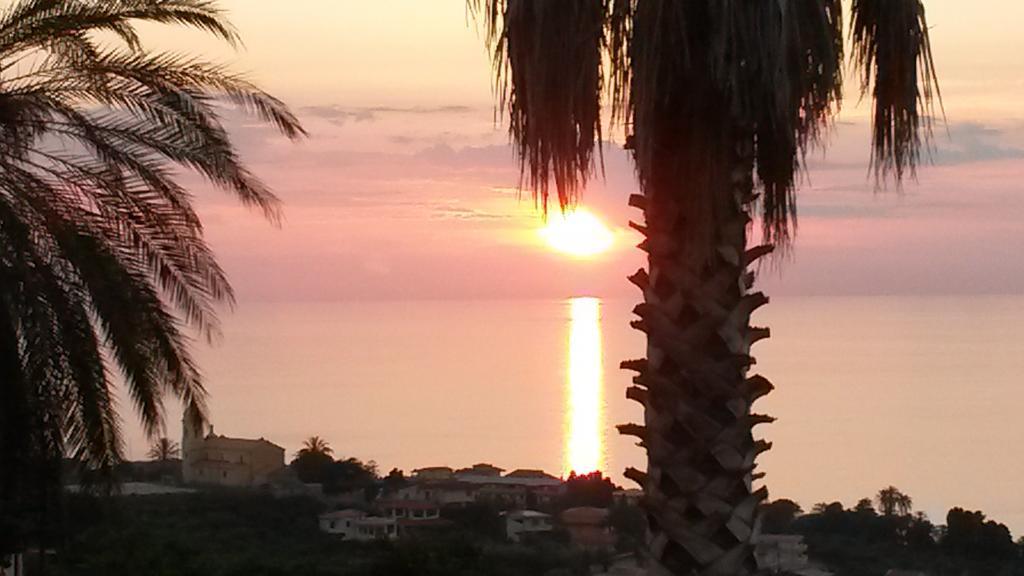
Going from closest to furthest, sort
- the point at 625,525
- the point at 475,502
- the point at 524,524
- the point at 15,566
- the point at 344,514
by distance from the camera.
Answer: the point at 15,566
the point at 625,525
the point at 524,524
the point at 344,514
the point at 475,502

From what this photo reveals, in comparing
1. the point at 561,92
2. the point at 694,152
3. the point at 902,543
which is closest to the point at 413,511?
the point at 902,543

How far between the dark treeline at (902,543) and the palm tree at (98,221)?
33.2 feet

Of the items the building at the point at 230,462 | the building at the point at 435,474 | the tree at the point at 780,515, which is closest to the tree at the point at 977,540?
the tree at the point at 780,515

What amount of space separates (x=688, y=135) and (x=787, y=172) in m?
0.59

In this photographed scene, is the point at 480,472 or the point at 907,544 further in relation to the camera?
the point at 480,472

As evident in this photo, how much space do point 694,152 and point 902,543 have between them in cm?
1736

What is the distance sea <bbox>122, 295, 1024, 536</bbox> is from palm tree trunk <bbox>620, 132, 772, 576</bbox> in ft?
15.9

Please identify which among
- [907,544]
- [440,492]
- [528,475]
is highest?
[528,475]

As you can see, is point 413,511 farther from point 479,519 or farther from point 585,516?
point 585,516

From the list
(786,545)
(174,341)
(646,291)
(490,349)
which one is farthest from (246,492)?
(490,349)

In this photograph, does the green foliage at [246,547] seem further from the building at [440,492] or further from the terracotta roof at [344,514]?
the building at [440,492]

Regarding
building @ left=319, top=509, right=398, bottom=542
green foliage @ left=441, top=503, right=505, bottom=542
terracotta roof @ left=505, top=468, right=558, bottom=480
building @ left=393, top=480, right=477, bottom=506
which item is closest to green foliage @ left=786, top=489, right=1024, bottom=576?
green foliage @ left=441, top=503, right=505, bottom=542

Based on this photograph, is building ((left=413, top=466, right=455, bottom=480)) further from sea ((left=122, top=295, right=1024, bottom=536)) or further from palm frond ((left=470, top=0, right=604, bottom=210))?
palm frond ((left=470, top=0, right=604, bottom=210))

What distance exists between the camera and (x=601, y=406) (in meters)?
73.3
